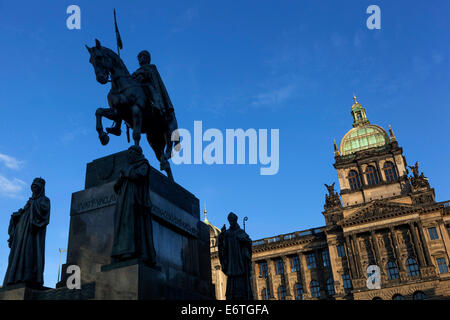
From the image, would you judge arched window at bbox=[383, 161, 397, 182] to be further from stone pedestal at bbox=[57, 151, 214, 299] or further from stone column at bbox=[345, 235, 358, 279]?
stone pedestal at bbox=[57, 151, 214, 299]

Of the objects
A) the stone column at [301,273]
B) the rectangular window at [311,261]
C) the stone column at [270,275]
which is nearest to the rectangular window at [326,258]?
the rectangular window at [311,261]

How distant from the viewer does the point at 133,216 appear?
317 inches

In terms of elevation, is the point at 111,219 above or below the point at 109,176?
below

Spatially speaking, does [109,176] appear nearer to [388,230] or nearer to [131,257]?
[131,257]

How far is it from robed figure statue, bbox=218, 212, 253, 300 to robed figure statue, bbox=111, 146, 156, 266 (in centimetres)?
387

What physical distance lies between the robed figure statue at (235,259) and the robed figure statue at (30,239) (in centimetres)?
475

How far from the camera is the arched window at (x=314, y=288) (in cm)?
5928

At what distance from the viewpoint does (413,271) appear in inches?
2066

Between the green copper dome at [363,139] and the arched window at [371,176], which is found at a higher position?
the green copper dome at [363,139]

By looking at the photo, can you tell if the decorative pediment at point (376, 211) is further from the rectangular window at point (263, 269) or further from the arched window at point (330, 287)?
the rectangular window at point (263, 269)

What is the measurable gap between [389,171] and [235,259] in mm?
56005

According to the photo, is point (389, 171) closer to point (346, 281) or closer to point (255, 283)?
point (346, 281)
